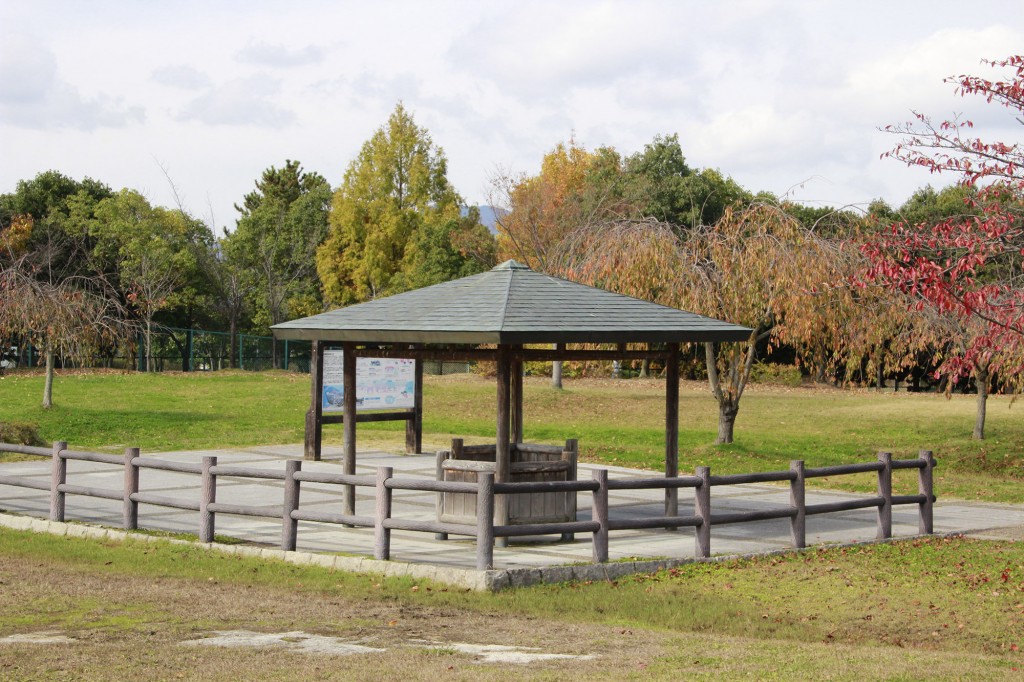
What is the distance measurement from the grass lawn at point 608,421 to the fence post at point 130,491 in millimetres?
9718

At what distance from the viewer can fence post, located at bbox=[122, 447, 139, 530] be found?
1373 cm

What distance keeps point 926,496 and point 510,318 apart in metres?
5.51

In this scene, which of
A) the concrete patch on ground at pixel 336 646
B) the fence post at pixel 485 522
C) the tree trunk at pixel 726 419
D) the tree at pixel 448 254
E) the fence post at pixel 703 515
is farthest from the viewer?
the tree at pixel 448 254

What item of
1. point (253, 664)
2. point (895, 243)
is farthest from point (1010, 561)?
point (253, 664)

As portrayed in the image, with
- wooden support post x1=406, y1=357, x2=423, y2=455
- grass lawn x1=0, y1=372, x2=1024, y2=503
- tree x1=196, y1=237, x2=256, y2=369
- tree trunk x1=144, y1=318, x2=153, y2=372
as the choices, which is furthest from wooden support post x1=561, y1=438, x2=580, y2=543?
tree x1=196, y1=237, x2=256, y2=369

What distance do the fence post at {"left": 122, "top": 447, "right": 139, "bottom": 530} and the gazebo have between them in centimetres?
223

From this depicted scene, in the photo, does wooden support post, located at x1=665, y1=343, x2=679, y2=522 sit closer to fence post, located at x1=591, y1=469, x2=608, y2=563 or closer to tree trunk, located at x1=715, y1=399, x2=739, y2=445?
fence post, located at x1=591, y1=469, x2=608, y2=563

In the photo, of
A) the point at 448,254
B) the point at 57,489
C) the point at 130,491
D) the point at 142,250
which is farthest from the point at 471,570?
the point at 142,250

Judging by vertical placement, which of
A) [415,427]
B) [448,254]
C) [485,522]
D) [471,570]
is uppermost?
[448,254]

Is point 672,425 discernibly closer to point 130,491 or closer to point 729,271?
point 130,491

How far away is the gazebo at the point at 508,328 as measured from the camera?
13039 mm

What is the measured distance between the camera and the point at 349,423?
14758mm

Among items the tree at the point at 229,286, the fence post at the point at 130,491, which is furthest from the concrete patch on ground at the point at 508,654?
the tree at the point at 229,286

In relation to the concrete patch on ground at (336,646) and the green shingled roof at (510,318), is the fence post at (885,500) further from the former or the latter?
the concrete patch on ground at (336,646)
